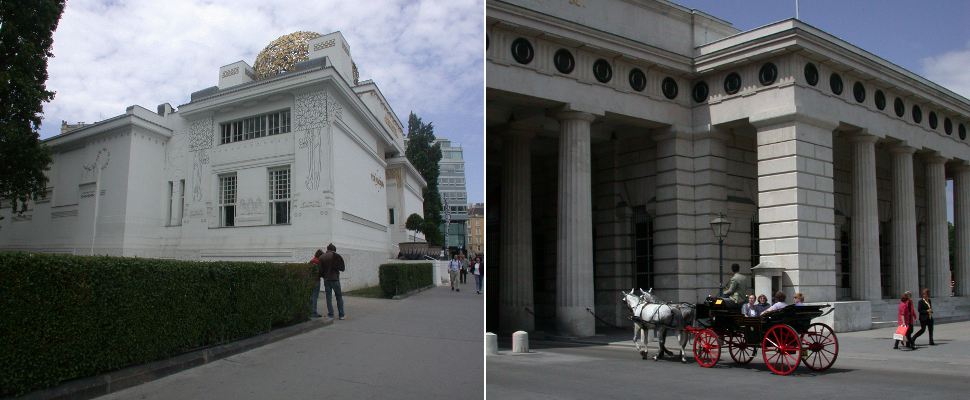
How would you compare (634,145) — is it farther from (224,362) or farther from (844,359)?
(224,362)

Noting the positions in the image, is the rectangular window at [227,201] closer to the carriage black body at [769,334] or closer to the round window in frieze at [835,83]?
the carriage black body at [769,334]

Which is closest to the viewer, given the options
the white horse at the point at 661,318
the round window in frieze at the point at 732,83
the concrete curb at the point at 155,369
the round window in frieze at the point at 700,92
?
the concrete curb at the point at 155,369

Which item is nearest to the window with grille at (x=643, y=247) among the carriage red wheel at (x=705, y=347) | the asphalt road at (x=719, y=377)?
the asphalt road at (x=719, y=377)

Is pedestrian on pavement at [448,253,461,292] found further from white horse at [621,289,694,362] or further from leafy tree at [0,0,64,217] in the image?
white horse at [621,289,694,362]

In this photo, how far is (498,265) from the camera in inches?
507

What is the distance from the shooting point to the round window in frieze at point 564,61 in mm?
12584

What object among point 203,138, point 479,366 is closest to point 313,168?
point 203,138

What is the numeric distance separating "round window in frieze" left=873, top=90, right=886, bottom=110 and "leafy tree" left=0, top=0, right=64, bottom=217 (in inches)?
666

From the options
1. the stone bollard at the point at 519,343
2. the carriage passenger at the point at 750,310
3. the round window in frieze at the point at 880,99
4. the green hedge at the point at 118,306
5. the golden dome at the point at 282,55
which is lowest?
the stone bollard at the point at 519,343

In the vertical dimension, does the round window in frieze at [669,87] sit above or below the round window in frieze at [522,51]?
above

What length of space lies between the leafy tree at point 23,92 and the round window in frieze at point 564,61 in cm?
1064

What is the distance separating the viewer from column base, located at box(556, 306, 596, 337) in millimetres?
13156

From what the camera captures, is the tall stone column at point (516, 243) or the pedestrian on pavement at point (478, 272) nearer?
the pedestrian on pavement at point (478, 272)

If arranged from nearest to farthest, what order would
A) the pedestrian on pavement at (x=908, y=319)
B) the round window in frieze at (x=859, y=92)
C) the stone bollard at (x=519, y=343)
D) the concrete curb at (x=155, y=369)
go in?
1. the concrete curb at (x=155, y=369)
2. the stone bollard at (x=519, y=343)
3. the pedestrian on pavement at (x=908, y=319)
4. the round window in frieze at (x=859, y=92)
